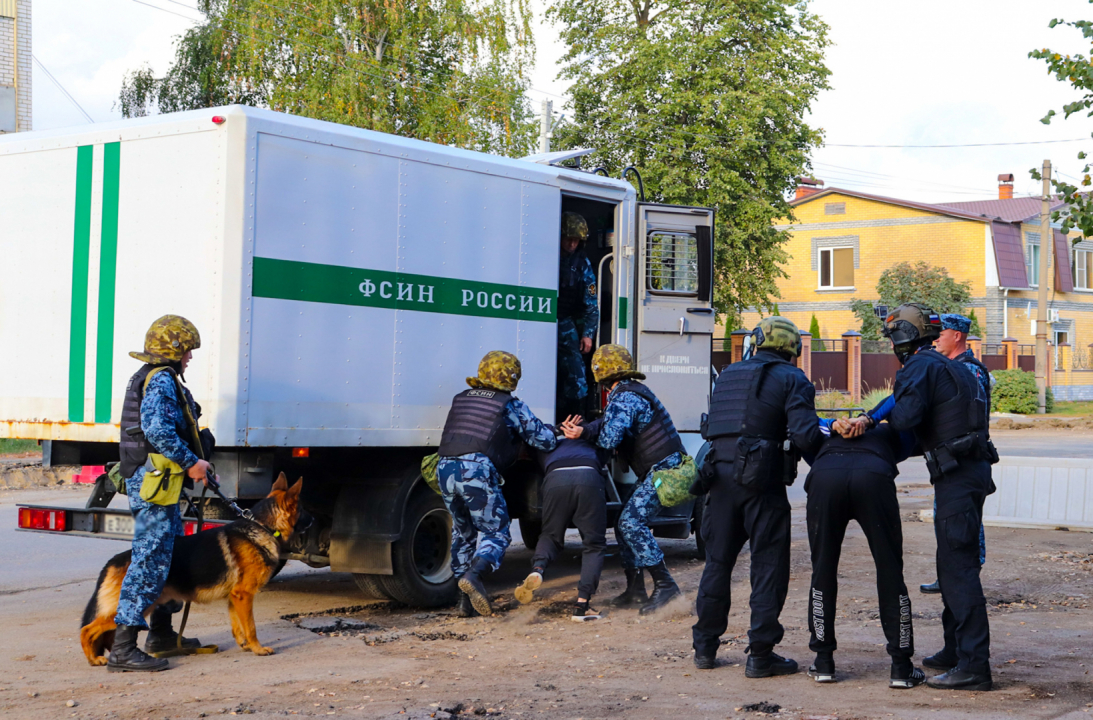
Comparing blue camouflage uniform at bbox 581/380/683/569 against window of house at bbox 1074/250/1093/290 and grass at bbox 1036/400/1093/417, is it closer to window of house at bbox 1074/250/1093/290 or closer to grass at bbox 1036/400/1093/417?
grass at bbox 1036/400/1093/417

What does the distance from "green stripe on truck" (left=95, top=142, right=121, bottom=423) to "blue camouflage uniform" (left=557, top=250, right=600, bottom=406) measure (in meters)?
3.46

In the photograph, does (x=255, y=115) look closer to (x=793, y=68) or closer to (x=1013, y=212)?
(x=793, y=68)

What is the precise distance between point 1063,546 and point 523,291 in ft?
20.1

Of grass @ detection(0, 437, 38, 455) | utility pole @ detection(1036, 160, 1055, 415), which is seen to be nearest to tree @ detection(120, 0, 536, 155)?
grass @ detection(0, 437, 38, 455)

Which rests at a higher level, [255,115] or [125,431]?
[255,115]

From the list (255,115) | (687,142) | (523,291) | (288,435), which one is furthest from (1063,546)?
(687,142)

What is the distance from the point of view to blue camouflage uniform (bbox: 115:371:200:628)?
19.2ft

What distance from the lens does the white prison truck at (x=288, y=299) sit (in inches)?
258

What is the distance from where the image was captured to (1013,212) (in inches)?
1687

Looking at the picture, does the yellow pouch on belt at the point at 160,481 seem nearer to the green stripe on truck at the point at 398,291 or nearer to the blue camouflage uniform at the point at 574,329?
the green stripe on truck at the point at 398,291

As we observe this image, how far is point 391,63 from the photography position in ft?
89.1

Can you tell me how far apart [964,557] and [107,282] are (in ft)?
16.6

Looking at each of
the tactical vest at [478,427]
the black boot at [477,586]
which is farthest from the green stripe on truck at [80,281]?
the black boot at [477,586]

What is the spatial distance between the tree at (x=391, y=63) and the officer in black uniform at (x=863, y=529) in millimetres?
21374
